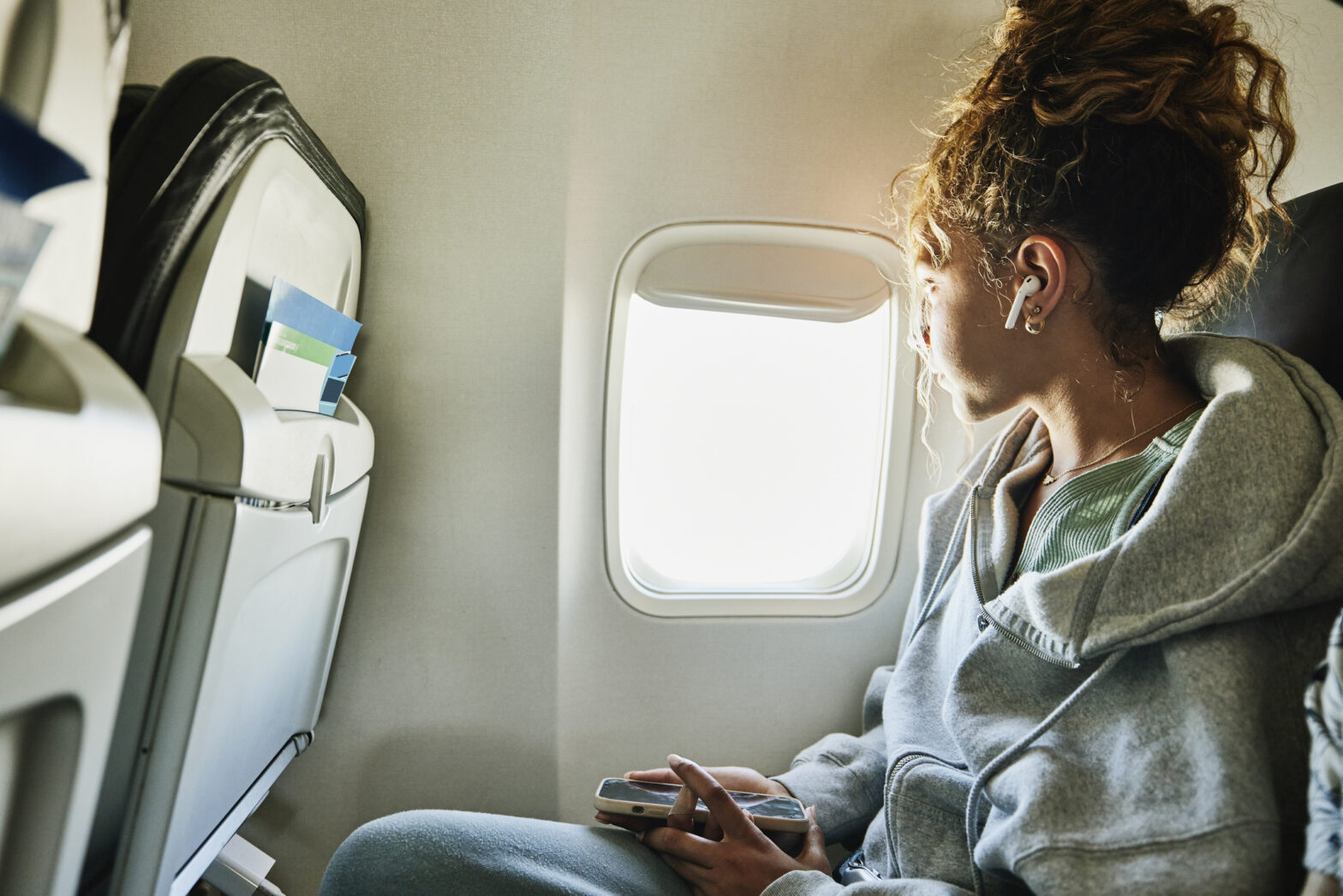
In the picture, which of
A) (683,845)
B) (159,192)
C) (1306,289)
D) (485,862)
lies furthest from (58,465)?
(1306,289)

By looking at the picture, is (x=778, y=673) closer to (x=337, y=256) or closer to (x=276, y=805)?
(x=276, y=805)

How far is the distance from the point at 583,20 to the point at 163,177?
0.87 m

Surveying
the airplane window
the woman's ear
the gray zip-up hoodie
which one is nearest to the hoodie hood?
the gray zip-up hoodie

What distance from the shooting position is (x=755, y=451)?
1829mm

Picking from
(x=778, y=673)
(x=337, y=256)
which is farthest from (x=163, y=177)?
(x=778, y=673)

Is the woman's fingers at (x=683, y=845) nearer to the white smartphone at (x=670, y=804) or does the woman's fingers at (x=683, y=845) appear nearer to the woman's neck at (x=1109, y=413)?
the white smartphone at (x=670, y=804)

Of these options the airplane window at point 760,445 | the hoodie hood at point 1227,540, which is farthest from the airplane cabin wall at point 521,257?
the hoodie hood at point 1227,540

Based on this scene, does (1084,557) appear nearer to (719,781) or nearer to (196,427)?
(719,781)

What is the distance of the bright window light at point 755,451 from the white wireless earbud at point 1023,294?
24.1 inches

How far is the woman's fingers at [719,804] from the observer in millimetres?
1104

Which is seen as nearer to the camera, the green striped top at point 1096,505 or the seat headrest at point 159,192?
the seat headrest at point 159,192

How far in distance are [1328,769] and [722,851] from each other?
2.25ft

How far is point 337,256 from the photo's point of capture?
4.25 feet

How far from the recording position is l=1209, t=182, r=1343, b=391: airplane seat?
99 cm
